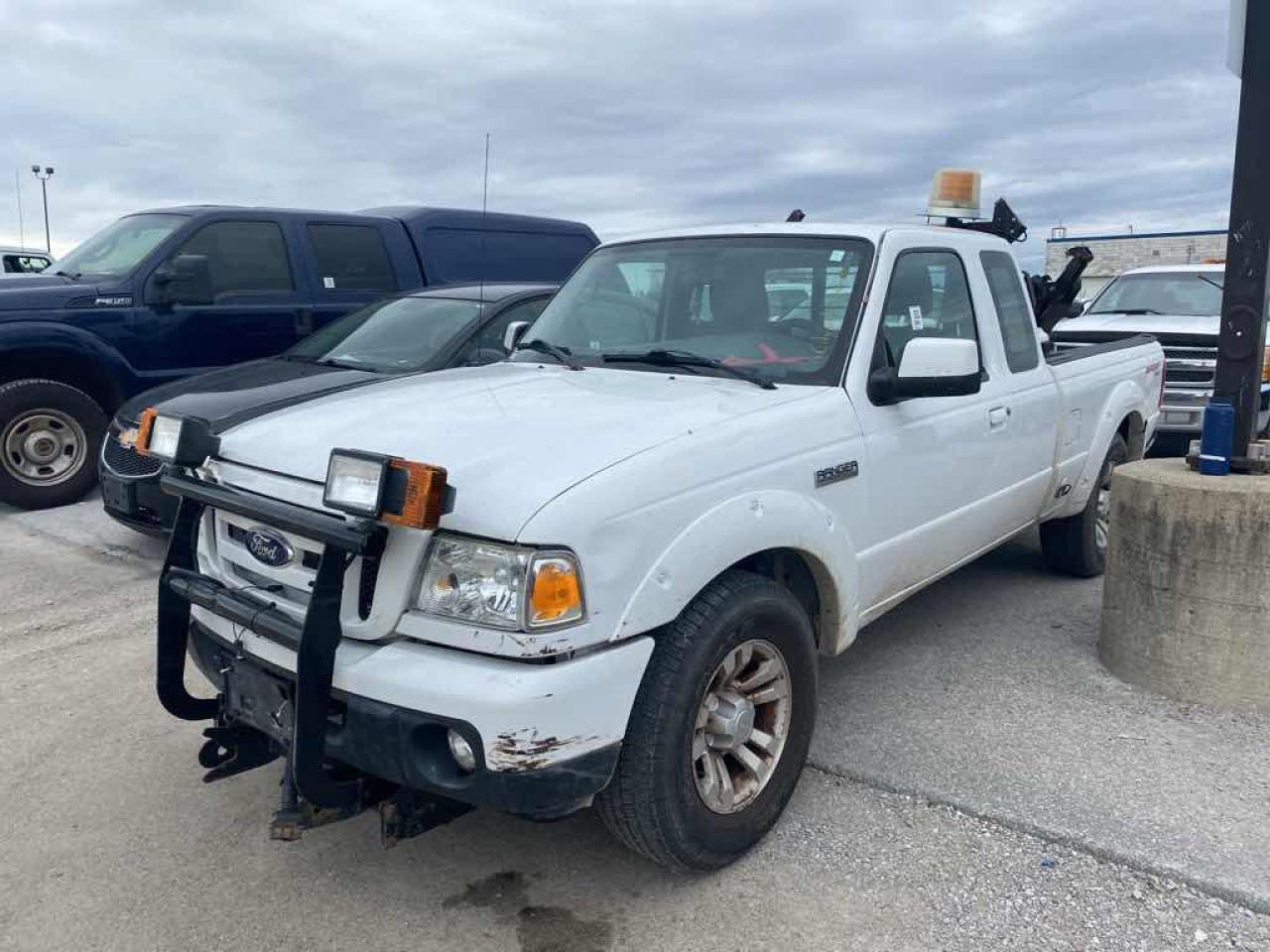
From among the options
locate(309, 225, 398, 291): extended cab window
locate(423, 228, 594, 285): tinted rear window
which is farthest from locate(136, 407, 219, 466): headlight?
locate(423, 228, 594, 285): tinted rear window

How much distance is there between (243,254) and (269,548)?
563 cm

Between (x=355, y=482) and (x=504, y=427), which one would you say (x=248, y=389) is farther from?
(x=355, y=482)

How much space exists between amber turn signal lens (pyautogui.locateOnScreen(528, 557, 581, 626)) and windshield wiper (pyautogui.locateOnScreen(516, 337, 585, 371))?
1.55m

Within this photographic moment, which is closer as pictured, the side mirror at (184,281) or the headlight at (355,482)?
the headlight at (355,482)

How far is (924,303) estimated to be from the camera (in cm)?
405

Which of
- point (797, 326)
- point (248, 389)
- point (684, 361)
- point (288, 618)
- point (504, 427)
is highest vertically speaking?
point (797, 326)

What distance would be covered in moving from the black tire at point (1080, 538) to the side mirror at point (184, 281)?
5652 mm

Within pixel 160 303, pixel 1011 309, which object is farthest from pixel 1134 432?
pixel 160 303

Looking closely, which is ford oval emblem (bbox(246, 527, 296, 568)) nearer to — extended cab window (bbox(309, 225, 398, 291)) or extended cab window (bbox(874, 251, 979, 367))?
extended cab window (bbox(874, 251, 979, 367))

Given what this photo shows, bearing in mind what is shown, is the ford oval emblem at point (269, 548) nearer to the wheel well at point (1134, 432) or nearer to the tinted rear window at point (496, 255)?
the wheel well at point (1134, 432)

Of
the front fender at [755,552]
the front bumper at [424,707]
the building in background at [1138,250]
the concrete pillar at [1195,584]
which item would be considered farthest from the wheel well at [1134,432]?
the building in background at [1138,250]

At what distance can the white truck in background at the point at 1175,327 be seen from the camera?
26.9ft

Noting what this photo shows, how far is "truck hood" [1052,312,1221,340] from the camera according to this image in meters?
8.62

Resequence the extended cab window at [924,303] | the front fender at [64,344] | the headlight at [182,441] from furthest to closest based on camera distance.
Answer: the front fender at [64,344] → the extended cab window at [924,303] → the headlight at [182,441]
